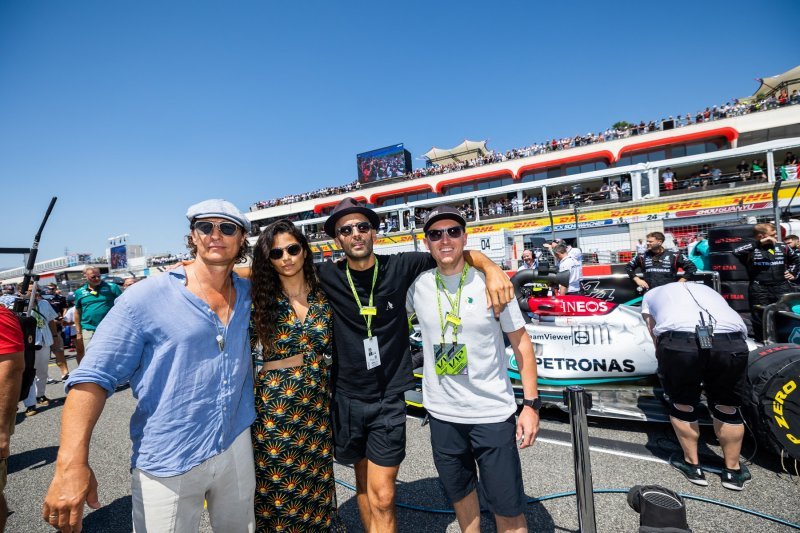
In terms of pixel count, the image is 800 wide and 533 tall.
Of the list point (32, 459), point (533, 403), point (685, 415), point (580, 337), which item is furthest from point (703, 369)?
point (32, 459)

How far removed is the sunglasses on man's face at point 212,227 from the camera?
5.89 feet

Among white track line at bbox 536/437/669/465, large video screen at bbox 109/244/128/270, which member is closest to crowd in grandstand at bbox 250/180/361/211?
large video screen at bbox 109/244/128/270

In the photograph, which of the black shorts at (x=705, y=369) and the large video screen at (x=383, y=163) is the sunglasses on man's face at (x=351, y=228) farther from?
the large video screen at (x=383, y=163)

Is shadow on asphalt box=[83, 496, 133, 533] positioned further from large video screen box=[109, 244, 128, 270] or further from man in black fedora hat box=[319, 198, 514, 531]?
large video screen box=[109, 244, 128, 270]

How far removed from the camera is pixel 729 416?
2.88 meters

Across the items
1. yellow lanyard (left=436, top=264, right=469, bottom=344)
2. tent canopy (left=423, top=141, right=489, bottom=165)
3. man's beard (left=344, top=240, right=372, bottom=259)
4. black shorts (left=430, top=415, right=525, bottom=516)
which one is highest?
tent canopy (left=423, top=141, right=489, bottom=165)

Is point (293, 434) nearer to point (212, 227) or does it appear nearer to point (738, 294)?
point (212, 227)

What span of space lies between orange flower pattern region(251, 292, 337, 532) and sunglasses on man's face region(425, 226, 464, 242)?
2.73 feet

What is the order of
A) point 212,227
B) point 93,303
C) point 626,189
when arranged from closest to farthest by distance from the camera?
point 212,227
point 93,303
point 626,189

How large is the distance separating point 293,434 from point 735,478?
3.26m

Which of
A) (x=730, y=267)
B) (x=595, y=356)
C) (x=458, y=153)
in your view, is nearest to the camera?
(x=595, y=356)

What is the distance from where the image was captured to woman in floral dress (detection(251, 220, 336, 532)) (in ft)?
6.29

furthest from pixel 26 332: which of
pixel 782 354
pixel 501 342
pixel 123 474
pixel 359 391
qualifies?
pixel 782 354

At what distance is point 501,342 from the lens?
2152mm
